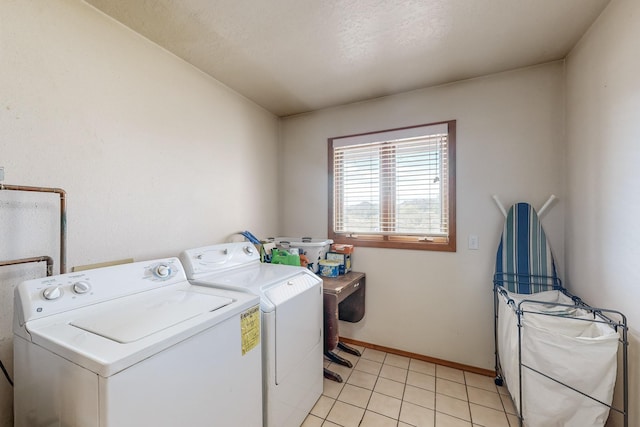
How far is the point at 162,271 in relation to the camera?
58.4 inches

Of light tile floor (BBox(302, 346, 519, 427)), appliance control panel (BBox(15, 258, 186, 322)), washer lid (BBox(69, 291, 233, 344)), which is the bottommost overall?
light tile floor (BBox(302, 346, 519, 427))

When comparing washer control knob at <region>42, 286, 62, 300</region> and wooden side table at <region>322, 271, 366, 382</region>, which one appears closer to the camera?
washer control knob at <region>42, 286, 62, 300</region>

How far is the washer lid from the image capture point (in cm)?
95

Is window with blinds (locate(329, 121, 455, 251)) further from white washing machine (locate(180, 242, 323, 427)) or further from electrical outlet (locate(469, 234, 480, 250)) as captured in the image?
white washing machine (locate(180, 242, 323, 427))

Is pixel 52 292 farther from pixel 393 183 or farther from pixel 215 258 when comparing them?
pixel 393 183

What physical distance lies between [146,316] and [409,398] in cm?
187

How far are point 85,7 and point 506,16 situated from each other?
2381 mm

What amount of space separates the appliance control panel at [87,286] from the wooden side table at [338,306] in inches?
42.1

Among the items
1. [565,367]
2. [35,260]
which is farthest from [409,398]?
[35,260]

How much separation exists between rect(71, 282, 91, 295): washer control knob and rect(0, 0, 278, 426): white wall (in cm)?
35

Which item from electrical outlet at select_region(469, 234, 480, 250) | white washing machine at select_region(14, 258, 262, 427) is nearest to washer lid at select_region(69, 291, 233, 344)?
white washing machine at select_region(14, 258, 262, 427)

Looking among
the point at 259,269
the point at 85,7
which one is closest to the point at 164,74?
the point at 85,7

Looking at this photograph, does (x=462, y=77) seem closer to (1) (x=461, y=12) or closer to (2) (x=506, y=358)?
(1) (x=461, y=12)

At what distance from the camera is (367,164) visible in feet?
8.85
